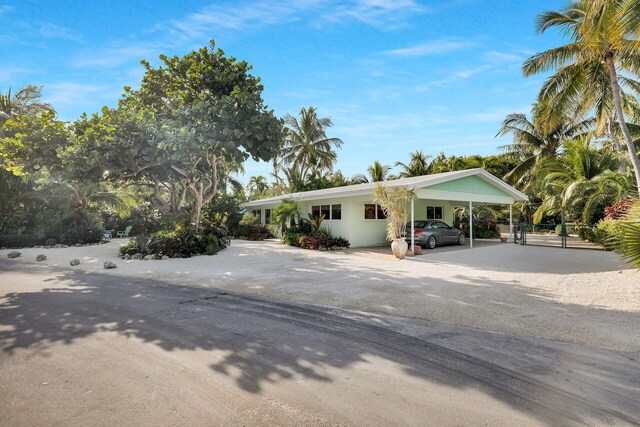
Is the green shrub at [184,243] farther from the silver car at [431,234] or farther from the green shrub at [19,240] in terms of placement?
the green shrub at [19,240]

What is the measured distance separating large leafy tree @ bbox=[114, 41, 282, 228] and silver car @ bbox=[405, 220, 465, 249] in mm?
7499

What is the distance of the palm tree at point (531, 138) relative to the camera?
78.5 ft

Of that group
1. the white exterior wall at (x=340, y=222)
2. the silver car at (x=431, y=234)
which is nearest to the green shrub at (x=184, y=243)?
the white exterior wall at (x=340, y=222)

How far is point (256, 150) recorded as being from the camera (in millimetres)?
12430

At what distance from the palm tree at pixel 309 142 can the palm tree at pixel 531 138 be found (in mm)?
15382

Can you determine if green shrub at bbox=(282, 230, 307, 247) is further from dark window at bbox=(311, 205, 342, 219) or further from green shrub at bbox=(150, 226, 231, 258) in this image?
green shrub at bbox=(150, 226, 231, 258)

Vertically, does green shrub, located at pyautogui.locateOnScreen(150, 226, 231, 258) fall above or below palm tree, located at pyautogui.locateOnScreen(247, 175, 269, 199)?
below

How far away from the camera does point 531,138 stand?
2470cm

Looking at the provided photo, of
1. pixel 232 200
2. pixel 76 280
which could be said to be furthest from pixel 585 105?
pixel 232 200

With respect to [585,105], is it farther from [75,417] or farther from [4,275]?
[4,275]

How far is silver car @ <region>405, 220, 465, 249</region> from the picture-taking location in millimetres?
14879

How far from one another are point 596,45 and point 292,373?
1483 centimetres

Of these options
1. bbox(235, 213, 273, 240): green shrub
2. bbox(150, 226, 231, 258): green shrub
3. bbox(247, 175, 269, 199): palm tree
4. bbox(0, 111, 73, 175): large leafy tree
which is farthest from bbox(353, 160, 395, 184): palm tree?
bbox(0, 111, 73, 175): large leafy tree

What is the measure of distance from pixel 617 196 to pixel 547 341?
15279 millimetres
